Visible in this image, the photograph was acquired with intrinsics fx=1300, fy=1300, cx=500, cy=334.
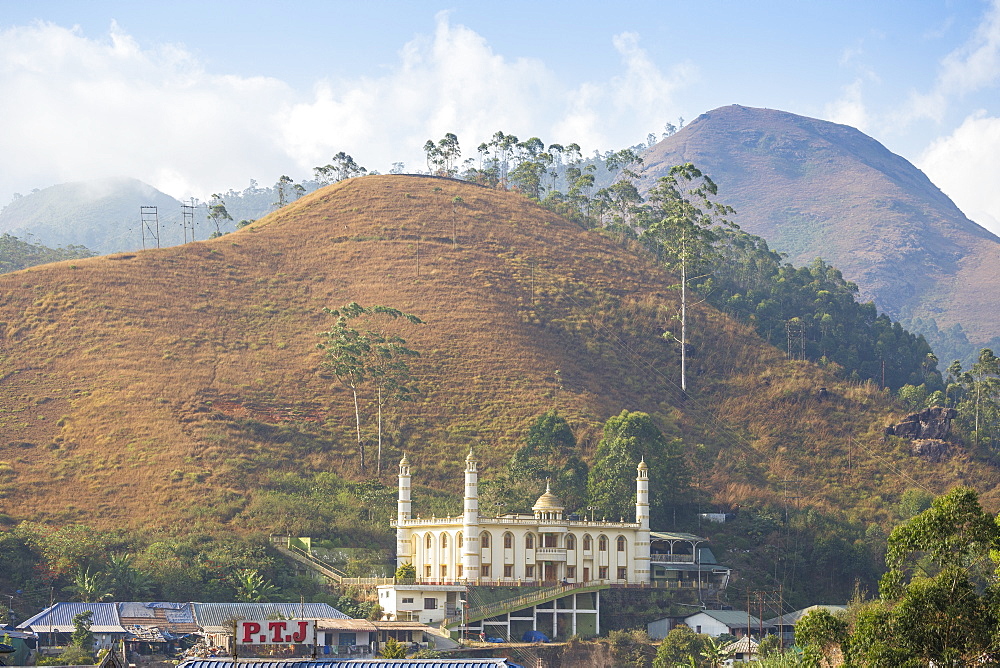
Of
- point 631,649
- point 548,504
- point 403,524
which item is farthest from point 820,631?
point 403,524

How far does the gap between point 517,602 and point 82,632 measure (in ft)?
87.1

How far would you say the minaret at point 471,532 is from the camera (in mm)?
83438

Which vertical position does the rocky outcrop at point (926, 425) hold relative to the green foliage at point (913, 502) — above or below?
above

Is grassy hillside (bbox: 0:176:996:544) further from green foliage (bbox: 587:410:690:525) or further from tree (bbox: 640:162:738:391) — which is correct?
green foliage (bbox: 587:410:690:525)

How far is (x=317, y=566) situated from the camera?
8581cm

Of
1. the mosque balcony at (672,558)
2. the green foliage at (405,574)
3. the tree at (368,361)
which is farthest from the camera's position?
the tree at (368,361)

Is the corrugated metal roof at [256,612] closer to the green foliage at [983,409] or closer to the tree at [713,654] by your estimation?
the tree at [713,654]

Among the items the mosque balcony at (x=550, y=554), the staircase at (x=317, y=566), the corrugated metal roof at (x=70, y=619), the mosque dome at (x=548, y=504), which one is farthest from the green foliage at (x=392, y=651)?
the mosque dome at (x=548, y=504)

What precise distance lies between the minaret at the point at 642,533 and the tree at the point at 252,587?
24.3 m

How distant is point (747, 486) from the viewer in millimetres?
106812

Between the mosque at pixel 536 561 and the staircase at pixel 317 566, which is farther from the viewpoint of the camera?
the staircase at pixel 317 566

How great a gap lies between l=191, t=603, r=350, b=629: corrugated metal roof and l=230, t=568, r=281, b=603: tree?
71.5 inches

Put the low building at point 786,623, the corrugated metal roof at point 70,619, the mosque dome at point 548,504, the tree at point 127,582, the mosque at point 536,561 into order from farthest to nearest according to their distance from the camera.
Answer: the mosque dome at point 548,504, the mosque at point 536,561, the low building at point 786,623, the tree at point 127,582, the corrugated metal roof at point 70,619

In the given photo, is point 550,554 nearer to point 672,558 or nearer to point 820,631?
point 672,558
